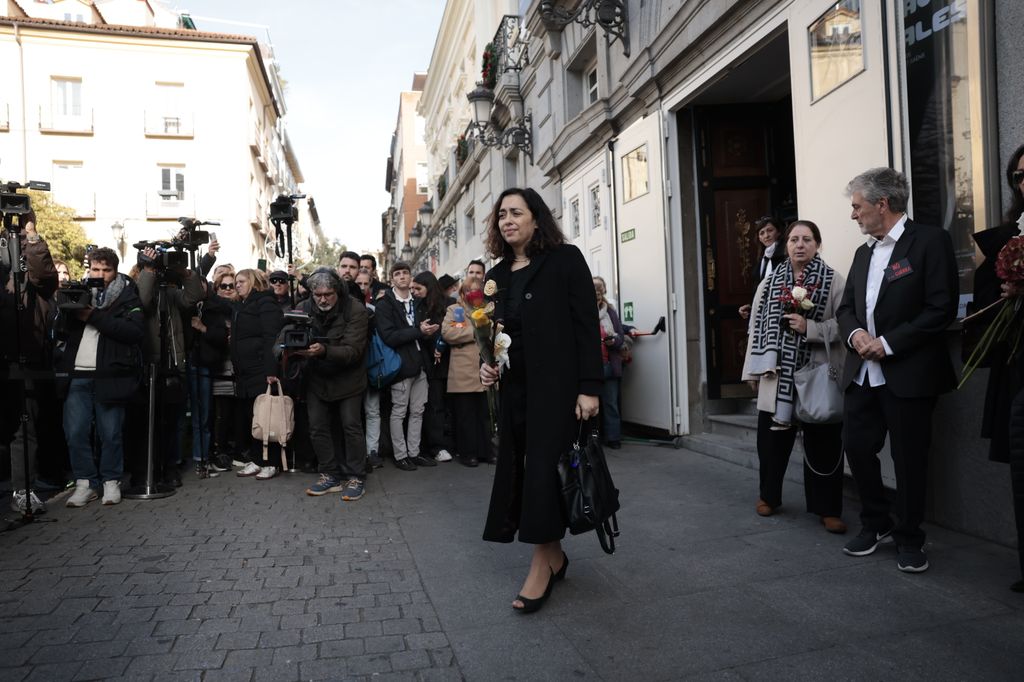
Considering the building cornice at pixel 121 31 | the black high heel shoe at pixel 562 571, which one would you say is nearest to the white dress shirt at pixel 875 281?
the black high heel shoe at pixel 562 571

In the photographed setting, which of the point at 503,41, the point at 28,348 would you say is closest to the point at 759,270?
the point at 28,348

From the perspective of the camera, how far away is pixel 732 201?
804 centimetres

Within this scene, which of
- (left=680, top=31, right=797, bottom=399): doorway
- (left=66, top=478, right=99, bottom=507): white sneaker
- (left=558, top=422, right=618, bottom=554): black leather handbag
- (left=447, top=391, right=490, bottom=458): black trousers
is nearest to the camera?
(left=558, top=422, right=618, bottom=554): black leather handbag

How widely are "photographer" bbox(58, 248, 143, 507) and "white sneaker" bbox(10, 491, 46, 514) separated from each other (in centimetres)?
Answer: 23

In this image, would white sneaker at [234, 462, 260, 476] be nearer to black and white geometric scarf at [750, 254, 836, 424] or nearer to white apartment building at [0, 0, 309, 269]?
black and white geometric scarf at [750, 254, 836, 424]

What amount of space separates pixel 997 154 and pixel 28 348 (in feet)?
22.0

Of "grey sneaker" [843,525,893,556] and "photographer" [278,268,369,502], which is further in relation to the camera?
Answer: "photographer" [278,268,369,502]

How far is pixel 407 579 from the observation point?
13.1 ft

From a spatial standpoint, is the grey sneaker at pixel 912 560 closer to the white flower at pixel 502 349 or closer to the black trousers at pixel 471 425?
the white flower at pixel 502 349

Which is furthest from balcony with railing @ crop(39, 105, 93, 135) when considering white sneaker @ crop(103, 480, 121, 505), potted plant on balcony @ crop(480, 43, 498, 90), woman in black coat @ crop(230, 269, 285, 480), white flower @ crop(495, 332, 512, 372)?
white flower @ crop(495, 332, 512, 372)

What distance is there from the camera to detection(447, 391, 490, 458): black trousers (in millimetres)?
7723

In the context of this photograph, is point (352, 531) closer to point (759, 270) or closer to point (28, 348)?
point (28, 348)

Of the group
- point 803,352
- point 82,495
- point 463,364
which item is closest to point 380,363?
point 463,364

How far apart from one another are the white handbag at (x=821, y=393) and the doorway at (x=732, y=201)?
133 inches
